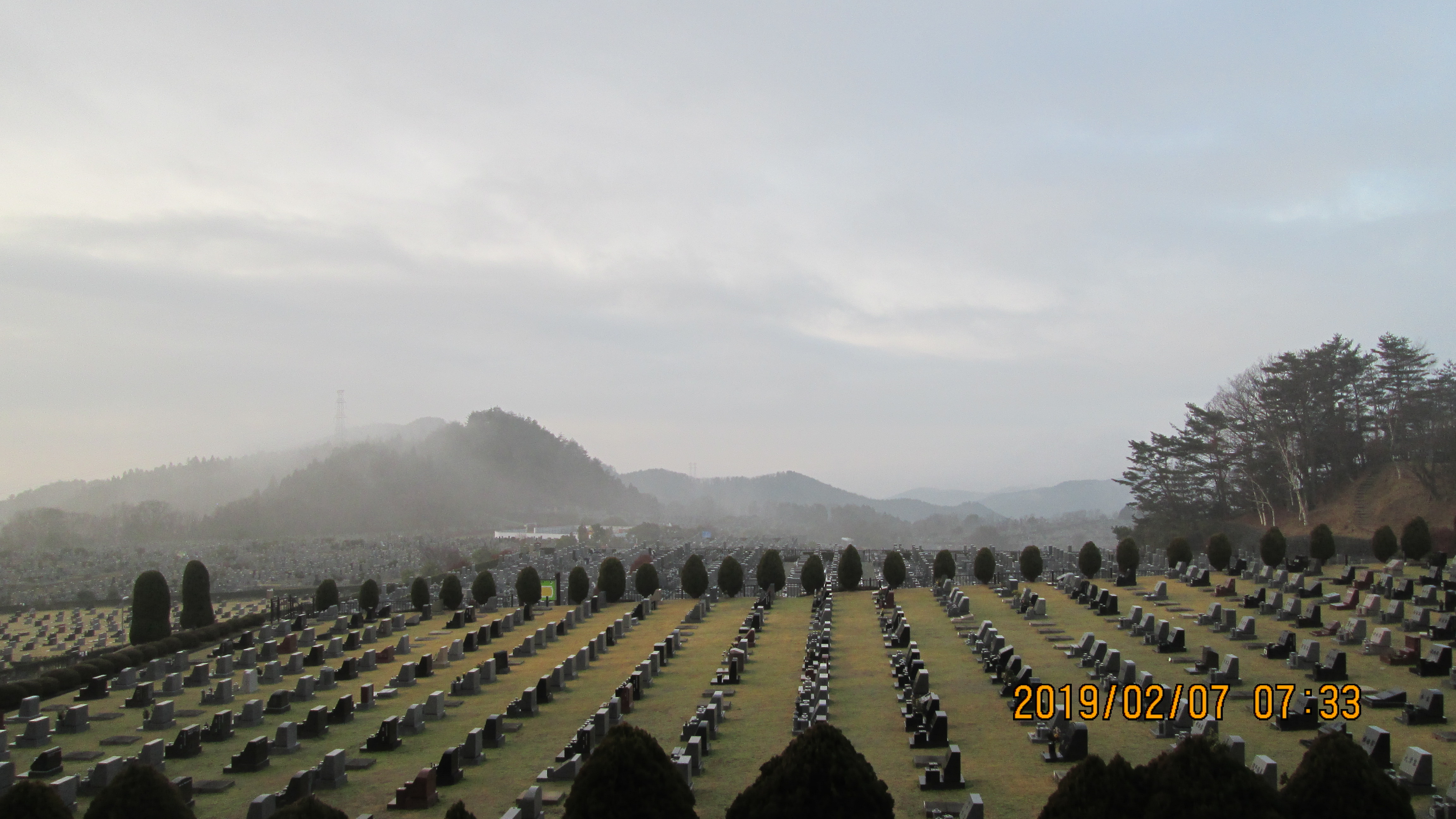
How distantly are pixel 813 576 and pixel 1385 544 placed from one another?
23486 mm

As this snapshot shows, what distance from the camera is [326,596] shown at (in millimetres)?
38656

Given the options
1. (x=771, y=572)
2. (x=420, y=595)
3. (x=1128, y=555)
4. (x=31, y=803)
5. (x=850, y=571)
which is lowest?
(x=420, y=595)

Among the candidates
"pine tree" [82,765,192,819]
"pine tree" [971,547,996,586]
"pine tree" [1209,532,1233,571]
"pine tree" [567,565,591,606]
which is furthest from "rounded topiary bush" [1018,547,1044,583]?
"pine tree" [82,765,192,819]

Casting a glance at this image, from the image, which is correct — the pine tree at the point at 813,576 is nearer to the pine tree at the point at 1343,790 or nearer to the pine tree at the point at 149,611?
the pine tree at the point at 149,611

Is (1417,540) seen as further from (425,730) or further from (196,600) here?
(196,600)

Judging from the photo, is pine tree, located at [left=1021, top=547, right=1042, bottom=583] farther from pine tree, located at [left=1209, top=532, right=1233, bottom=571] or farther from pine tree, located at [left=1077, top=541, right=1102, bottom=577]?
pine tree, located at [left=1209, top=532, right=1233, bottom=571]

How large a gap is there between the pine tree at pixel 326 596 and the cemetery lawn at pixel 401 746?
11463mm

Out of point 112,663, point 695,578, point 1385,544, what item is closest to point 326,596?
point 112,663

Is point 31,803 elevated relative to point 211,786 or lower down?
elevated

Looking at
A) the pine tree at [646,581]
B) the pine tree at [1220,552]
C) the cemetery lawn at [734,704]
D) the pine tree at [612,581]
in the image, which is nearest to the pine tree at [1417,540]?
the pine tree at [1220,552]

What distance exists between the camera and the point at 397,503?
583 feet

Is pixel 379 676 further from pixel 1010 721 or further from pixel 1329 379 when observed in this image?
pixel 1329 379

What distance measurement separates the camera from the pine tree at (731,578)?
41812 mm

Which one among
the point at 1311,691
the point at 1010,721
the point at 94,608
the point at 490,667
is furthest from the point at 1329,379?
the point at 94,608
